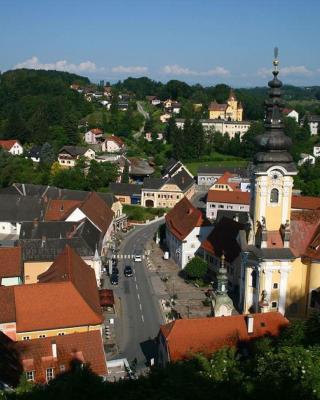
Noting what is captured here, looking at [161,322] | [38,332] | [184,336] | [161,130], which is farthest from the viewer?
[161,130]

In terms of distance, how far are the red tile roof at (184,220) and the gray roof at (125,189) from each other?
1970 cm

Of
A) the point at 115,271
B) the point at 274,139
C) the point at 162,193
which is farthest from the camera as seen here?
the point at 162,193

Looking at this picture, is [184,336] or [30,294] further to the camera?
[30,294]

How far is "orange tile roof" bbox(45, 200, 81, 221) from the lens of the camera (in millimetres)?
52294

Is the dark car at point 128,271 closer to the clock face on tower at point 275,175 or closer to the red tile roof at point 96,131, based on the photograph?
the clock face on tower at point 275,175

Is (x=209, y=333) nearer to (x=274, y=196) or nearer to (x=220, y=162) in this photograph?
(x=274, y=196)

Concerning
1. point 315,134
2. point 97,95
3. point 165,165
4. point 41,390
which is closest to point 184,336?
point 41,390

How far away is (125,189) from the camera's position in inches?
2761

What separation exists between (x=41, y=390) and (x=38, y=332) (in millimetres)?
11325

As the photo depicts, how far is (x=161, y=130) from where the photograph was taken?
114938mm

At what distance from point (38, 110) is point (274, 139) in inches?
3230

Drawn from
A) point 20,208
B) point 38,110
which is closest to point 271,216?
point 20,208

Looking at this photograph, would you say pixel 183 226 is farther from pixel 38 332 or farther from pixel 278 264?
pixel 38 332

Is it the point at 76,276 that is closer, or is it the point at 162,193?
the point at 76,276
